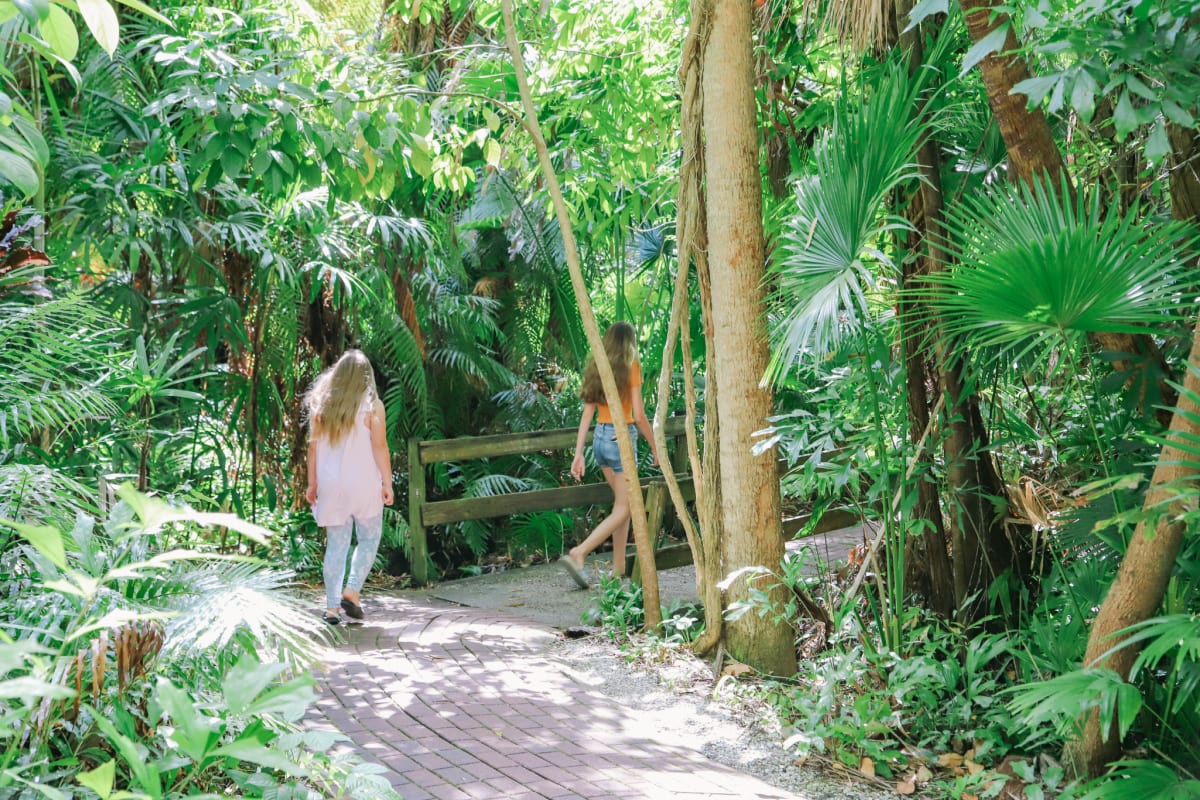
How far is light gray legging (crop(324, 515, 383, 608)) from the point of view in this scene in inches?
256

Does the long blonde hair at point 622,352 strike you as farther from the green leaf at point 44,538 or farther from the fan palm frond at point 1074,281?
the green leaf at point 44,538

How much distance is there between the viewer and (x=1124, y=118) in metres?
3.18

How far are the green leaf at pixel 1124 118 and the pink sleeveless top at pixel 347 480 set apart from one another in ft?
15.3

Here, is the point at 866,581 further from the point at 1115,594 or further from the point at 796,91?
the point at 796,91

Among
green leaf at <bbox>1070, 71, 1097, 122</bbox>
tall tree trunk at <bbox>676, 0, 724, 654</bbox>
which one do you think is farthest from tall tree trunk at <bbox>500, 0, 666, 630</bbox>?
green leaf at <bbox>1070, 71, 1097, 122</bbox>

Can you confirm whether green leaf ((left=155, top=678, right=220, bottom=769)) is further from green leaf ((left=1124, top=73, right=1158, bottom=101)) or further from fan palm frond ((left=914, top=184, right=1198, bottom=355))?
green leaf ((left=1124, top=73, right=1158, bottom=101))

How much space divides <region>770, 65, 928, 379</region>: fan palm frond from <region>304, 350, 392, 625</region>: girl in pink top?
3015 mm

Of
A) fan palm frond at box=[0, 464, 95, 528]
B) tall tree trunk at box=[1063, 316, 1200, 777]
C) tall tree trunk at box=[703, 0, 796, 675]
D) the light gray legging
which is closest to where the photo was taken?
tall tree trunk at box=[1063, 316, 1200, 777]

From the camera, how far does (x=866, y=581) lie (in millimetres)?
5883

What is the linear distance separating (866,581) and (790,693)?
1.08 meters

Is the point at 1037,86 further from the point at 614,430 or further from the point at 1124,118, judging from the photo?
the point at 614,430

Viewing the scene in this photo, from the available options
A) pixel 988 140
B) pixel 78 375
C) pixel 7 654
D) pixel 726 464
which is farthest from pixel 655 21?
pixel 7 654

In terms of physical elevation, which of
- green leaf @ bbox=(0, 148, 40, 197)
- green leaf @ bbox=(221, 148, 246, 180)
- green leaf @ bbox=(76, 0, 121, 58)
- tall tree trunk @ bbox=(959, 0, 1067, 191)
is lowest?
green leaf @ bbox=(0, 148, 40, 197)

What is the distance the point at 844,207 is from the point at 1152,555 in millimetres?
1740
